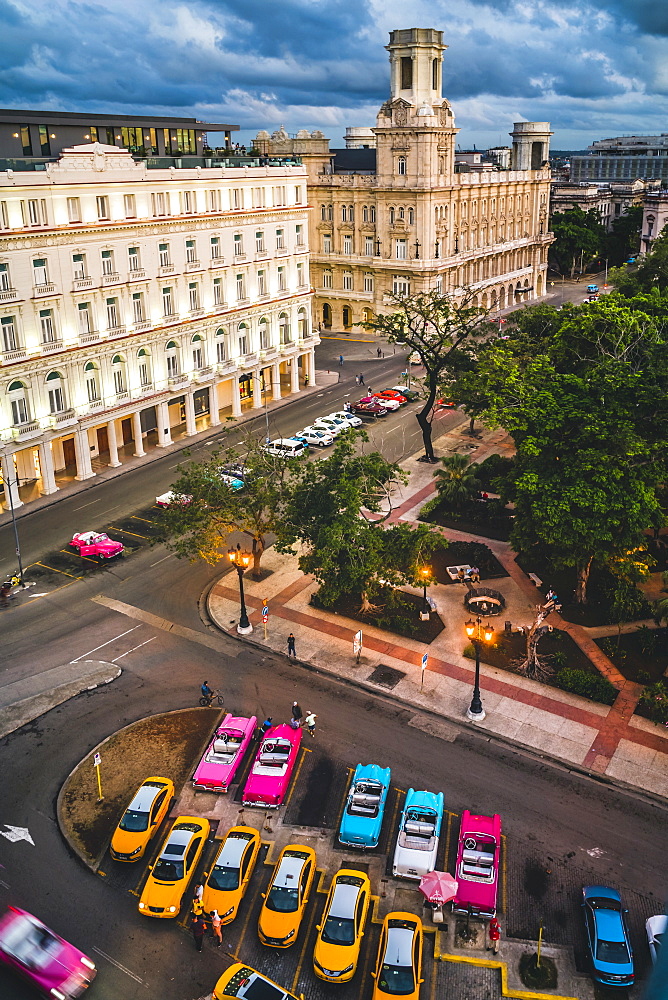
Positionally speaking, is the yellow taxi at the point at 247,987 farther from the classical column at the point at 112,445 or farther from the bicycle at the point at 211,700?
the classical column at the point at 112,445

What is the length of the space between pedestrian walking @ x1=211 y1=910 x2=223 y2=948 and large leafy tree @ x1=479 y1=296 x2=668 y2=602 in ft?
75.9

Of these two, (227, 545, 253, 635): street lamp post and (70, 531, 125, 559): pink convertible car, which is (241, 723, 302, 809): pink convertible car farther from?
(70, 531, 125, 559): pink convertible car

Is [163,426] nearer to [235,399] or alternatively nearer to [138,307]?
[235,399]

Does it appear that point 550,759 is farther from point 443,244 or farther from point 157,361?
point 443,244

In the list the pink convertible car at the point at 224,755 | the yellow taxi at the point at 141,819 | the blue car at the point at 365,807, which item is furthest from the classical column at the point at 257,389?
the yellow taxi at the point at 141,819

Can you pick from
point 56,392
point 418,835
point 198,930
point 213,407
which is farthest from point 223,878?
point 213,407

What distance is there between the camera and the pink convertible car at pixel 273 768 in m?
32.7

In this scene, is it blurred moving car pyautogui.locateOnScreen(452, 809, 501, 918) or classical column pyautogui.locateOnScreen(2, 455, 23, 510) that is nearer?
blurred moving car pyautogui.locateOnScreen(452, 809, 501, 918)

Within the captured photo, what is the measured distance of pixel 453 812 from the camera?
32.5 m

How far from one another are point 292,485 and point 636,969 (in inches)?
1152

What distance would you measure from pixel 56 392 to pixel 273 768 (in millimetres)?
35875

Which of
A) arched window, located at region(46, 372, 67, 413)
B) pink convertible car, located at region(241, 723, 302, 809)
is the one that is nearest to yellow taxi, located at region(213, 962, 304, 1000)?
pink convertible car, located at region(241, 723, 302, 809)

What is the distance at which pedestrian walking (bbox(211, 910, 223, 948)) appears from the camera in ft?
89.7

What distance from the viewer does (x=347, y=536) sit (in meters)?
43.5
